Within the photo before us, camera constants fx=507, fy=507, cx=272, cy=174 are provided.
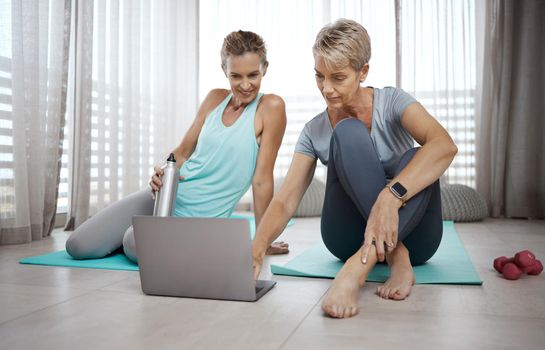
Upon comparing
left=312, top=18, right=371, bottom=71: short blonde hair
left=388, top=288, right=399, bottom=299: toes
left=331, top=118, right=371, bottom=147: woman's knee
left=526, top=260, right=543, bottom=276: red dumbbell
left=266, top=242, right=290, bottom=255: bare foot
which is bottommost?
left=266, top=242, right=290, bottom=255: bare foot

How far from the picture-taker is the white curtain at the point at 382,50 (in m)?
4.09

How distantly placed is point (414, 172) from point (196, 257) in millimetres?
601

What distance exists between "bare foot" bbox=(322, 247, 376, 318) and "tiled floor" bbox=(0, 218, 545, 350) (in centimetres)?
3

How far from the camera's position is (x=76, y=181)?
305cm

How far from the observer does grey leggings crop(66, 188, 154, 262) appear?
1.98 metres

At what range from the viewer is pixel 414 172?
132 cm

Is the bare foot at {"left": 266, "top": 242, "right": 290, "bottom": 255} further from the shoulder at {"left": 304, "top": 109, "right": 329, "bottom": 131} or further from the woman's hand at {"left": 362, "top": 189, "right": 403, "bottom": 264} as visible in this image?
the woman's hand at {"left": 362, "top": 189, "right": 403, "bottom": 264}

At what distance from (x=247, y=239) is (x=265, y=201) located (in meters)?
0.87

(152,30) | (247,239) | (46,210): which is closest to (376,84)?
(152,30)

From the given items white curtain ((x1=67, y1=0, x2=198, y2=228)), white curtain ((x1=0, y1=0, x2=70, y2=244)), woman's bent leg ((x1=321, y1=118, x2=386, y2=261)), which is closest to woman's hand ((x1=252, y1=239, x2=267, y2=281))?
woman's bent leg ((x1=321, y1=118, x2=386, y2=261))

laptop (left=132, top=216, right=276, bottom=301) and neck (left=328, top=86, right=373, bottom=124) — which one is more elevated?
neck (left=328, top=86, right=373, bottom=124)

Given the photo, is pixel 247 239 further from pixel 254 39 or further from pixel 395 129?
pixel 254 39

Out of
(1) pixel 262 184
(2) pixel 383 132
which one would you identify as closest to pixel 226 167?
(1) pixel 262 184

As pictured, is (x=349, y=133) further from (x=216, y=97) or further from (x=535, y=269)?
(x=216, y=97)
